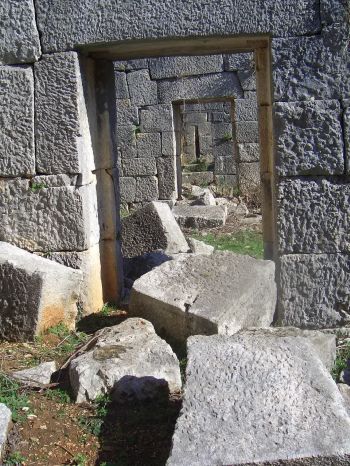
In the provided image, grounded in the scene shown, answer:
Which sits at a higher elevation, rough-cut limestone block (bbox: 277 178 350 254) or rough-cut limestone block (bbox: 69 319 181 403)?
rough-cut limestone block (bbox: 277 178 350 254)

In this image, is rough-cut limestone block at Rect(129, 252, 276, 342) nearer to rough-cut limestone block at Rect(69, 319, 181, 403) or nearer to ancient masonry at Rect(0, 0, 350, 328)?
ancient masonry at Rect(0, 0, 350, 328)

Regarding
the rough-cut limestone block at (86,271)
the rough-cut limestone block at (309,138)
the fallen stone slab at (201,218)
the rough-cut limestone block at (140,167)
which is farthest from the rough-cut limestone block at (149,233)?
the rough-cut limestone block at (140,167)

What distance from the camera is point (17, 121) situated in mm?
5520

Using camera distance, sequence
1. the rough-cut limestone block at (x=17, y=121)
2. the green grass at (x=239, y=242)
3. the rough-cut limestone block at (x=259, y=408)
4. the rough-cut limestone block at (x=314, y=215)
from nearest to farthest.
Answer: the rough-cut limestone block at (x=259, y=408)
the rough-cut limestone block at (x=314, y=215)
the rough-cut limestone block at (x=17, y=121)
the green grass at (x=239, y=242)

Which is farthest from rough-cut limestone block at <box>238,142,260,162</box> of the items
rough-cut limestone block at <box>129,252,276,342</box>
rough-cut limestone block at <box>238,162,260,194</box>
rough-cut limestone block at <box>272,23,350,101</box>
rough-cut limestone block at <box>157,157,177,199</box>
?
rough-cut limestone block at <box>272,23,350,101</box>

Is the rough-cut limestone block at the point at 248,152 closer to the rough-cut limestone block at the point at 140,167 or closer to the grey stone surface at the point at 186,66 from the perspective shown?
the grey stone surface at the point at 186,66

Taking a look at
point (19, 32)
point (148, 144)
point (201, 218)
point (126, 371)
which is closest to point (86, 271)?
point (126, 371)

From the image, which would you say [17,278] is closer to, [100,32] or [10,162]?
[10,162]

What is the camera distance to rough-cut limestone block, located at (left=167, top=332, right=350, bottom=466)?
9.79 feet

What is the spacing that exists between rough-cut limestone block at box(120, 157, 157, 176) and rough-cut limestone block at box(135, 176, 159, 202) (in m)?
0.10

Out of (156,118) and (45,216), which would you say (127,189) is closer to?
(156,118)

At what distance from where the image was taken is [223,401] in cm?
339

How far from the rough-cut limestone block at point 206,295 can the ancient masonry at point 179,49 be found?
235mm

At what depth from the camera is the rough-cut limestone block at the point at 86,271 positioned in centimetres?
564
